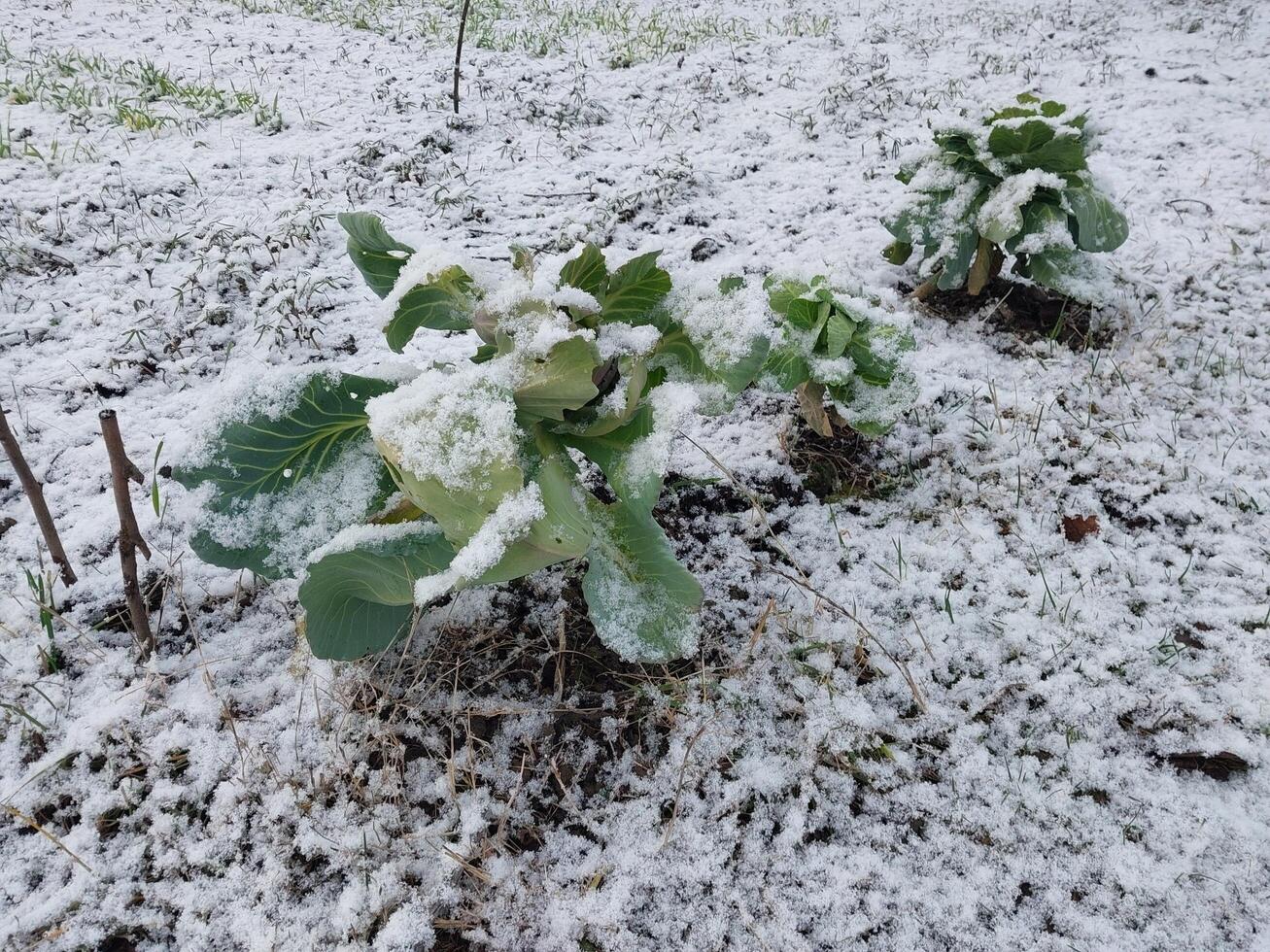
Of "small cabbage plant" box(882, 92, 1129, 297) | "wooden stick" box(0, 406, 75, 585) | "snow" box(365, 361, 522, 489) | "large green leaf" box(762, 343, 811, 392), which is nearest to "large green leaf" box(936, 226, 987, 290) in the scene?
"small cabbage plant" box(882, 92, 1129, 297)

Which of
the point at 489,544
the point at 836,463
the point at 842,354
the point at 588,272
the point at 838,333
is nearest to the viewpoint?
the point at 489,544

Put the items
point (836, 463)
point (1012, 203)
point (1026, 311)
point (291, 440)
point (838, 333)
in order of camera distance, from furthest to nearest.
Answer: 1. point (1026, 311)
2. point (1012, 203)
3. point (836, 463)
4. point (838, 333)
5. point (291, 440)

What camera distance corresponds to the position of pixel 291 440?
63.3 inches

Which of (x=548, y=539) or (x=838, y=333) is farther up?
(x=838, y=333)

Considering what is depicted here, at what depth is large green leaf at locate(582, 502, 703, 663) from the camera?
5.30 ft

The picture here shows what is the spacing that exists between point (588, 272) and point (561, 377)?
0.35 m

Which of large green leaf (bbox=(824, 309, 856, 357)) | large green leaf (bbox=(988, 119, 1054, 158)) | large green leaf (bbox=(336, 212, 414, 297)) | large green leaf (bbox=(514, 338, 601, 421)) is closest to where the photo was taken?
large green leaf (bbox=(514, 338, 601, 421))

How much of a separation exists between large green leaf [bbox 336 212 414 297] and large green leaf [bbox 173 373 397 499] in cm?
27

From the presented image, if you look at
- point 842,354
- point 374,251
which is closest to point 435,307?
point 374,251

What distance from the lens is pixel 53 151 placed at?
3.55 meters

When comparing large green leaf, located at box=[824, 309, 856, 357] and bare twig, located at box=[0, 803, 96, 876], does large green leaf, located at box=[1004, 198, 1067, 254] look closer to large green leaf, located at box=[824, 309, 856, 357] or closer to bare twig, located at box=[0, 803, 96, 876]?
large green leaf, located at box=[824, 309, 856, 357]

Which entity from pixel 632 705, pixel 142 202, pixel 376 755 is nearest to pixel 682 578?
pixel 632 705

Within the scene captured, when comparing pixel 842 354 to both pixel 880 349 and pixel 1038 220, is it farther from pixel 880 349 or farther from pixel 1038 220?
pixel 1038 220

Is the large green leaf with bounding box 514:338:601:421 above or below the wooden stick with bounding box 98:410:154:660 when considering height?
above
